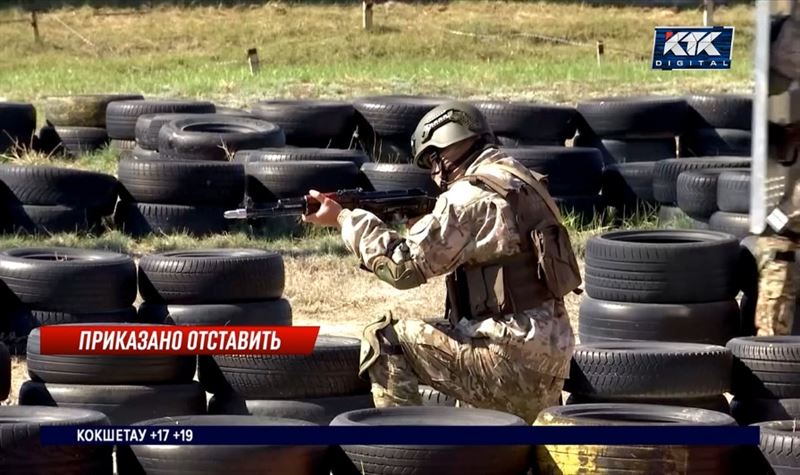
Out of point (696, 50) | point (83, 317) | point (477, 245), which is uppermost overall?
point (477, 245)

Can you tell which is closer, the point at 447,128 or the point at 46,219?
the point at 447,128

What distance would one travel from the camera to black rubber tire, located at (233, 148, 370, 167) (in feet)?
40.4

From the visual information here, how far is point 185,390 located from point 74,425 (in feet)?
5.40

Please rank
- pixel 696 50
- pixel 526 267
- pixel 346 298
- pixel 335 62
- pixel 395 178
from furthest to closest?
pixel 335 62 → pixel 696 50 → pixel 395 178 → pixel 346 298 → pixel 526 267

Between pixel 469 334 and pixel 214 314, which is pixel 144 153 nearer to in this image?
pixel 214 314

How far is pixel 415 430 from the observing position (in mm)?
4816

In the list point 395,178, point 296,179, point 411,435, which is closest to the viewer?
point 411,435

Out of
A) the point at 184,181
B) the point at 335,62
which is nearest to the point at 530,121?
the point at 184,181

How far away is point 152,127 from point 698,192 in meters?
5.20

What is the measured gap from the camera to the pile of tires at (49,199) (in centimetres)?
1145

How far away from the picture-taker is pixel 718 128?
46.6ft

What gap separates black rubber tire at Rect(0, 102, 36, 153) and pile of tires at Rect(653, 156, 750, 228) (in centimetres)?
642

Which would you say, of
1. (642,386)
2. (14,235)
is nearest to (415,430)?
(642,386)

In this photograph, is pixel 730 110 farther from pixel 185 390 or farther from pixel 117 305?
pixel 185 390
